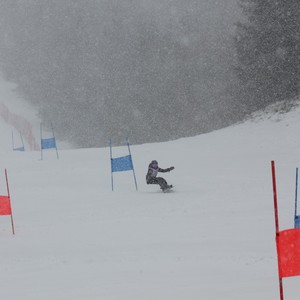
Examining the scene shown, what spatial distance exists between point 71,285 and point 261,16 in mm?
29856

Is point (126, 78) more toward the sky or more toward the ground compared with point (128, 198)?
more toward the sky

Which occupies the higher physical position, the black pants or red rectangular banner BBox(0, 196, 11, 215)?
red rectangular banner BBox(0, 196, 11, 215)

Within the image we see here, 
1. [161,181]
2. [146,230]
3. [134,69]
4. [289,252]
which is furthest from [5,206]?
[134,69]

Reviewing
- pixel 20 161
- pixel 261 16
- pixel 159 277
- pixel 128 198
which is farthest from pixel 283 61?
pixel 159 277

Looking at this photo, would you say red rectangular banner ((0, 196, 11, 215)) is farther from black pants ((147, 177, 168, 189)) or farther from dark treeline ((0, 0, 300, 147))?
dark treeline ((0, 0, 300, 147))

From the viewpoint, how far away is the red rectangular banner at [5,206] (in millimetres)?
11188

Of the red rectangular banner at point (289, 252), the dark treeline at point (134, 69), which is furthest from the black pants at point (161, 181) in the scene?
the dark treeline at point (134, 69)

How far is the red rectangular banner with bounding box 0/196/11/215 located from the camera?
11.2 meters

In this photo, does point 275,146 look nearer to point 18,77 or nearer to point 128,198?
point 128,198

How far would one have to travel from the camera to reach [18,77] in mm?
60719

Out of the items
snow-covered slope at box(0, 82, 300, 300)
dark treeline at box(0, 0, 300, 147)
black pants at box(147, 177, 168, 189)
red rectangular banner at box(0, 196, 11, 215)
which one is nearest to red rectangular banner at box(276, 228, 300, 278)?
snow-covered slope at box(0, 82, 300, 300)

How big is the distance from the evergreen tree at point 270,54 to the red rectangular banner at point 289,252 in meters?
27.2

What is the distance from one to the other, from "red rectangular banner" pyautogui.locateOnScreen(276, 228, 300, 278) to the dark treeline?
101ft

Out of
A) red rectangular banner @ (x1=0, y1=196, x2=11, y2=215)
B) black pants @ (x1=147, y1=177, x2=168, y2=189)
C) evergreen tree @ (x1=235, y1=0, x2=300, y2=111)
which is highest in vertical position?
evergreen tree @ (x1=235, y1=0, x2=300, y2=111)
